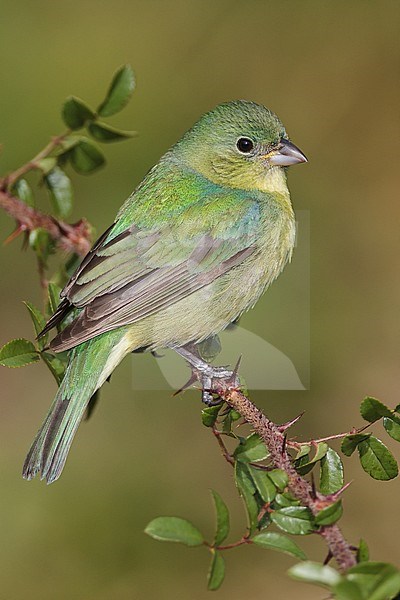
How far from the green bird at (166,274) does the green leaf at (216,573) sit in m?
1.58

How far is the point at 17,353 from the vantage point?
11.1 ft

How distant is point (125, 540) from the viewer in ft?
18.0

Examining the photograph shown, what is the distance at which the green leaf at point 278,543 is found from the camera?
250 cm

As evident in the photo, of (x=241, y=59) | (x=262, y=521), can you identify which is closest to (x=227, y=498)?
(x=262, y=521)

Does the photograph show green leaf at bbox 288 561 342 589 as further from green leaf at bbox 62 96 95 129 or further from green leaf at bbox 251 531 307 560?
green leaf at bbox 62 96 95 129

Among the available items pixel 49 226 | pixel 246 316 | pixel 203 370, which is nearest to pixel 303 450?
pixel 203 370

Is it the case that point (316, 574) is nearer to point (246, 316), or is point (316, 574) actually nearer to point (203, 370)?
point (203, 370)

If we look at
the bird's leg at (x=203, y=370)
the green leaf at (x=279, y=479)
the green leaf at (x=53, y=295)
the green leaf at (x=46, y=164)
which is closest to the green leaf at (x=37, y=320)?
the green leaf at (x=53, y=295)

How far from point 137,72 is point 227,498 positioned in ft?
10.8

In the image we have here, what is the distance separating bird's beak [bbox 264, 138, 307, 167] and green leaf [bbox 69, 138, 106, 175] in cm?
113

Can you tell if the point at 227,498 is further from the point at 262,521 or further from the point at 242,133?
the point at 262,521

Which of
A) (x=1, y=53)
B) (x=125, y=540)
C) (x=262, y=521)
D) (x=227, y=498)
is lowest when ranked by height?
(x=125, y=540)

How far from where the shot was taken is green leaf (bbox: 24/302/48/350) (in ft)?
11.6

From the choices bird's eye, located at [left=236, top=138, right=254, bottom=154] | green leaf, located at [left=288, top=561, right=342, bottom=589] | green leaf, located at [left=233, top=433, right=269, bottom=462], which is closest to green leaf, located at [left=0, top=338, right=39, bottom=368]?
green leaf, located at [left=233, top=433, right=269, bottom=462]
